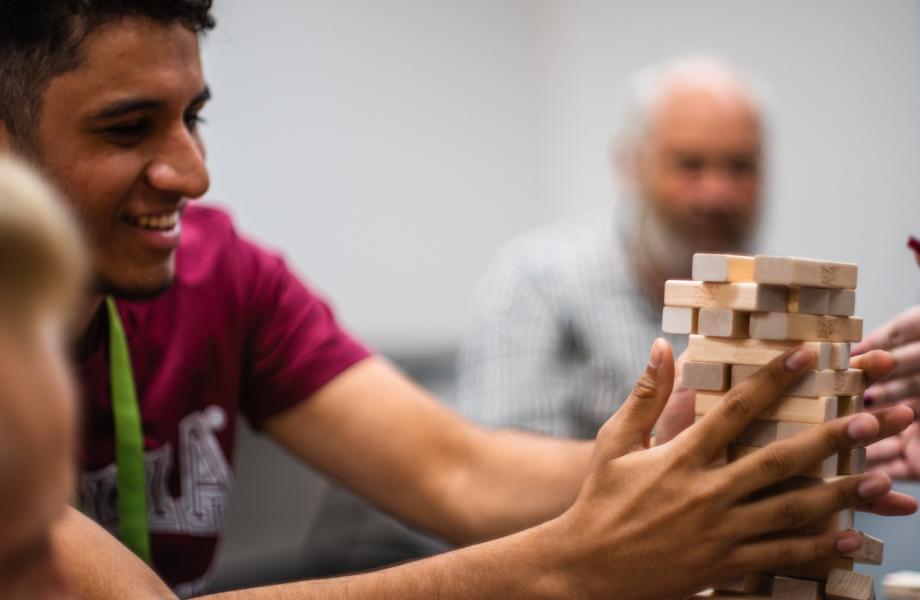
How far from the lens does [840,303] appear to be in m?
1.00

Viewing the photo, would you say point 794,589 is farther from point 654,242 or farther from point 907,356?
point 654,242

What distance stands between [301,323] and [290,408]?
147mm

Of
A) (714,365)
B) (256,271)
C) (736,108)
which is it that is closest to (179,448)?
(256,271)

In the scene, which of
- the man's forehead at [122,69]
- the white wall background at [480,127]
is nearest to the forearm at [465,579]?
the man's forehead at [122,69]

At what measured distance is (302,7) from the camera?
3.09m

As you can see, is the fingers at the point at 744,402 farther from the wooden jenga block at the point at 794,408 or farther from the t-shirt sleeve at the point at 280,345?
the t-shirt sleeve at the point at 280,345

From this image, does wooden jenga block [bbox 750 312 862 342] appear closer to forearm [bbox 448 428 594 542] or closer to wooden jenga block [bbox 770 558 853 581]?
wooden jenga block [bbox 770 558 853 581]

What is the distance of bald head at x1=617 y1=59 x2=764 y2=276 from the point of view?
248cm

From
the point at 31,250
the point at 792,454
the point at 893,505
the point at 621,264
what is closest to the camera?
the point at 31,250

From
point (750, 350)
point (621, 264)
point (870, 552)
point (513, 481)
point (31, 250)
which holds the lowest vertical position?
point (513, 481)

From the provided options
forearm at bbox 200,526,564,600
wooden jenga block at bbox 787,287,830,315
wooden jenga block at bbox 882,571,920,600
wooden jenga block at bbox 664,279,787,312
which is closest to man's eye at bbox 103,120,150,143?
forearm at bbox 200,526,564,600

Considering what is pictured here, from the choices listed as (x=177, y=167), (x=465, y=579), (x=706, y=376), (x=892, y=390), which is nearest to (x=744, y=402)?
(x=706, y=376)

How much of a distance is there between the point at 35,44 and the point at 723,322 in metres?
0.95

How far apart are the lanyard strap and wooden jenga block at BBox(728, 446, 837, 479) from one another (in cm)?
87
